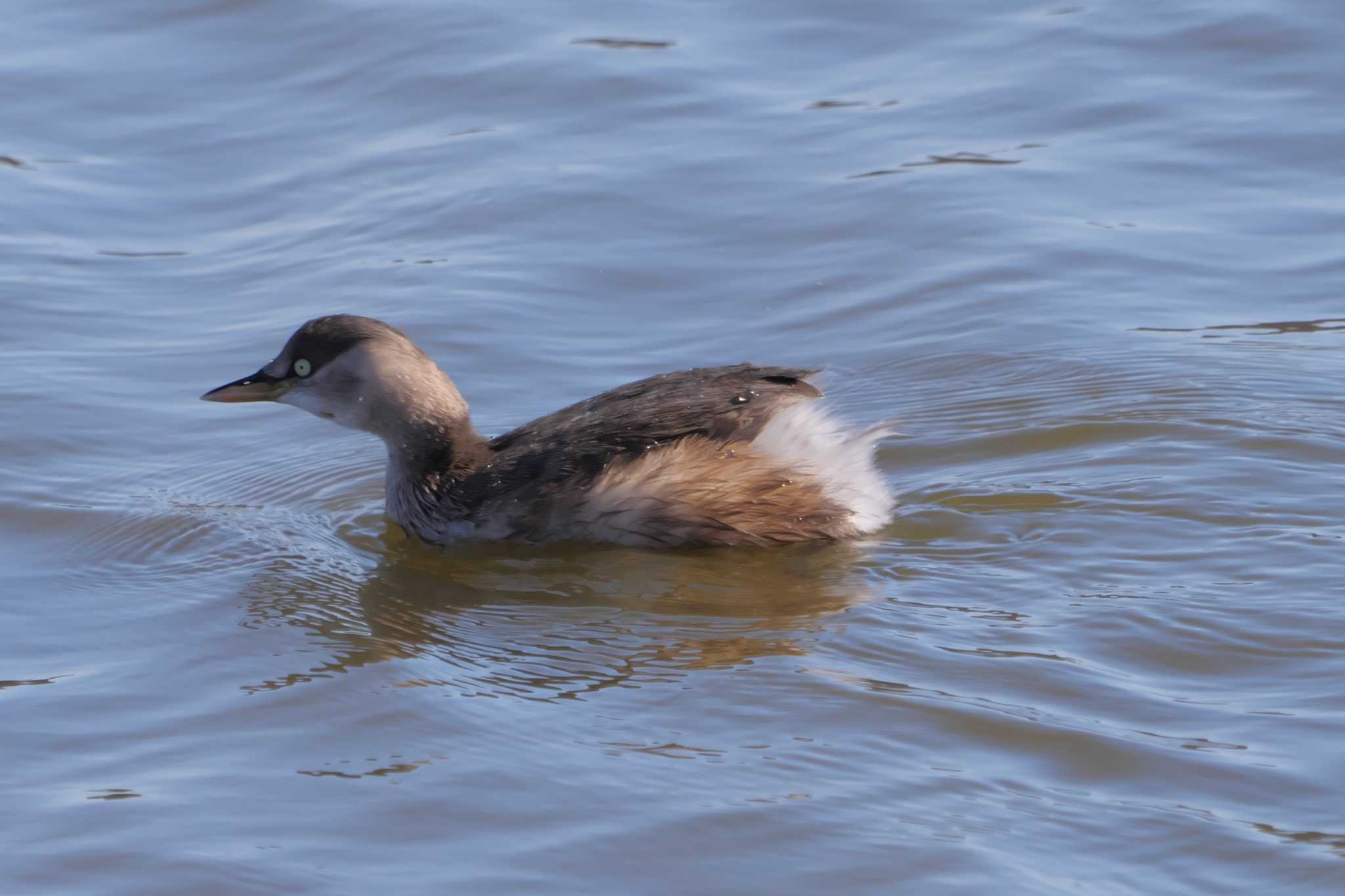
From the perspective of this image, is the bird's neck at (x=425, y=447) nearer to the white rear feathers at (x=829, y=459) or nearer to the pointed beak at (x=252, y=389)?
the pointed beak at (x=252, y=389)

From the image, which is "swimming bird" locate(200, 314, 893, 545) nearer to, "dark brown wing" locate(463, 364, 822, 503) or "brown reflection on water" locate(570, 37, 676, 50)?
"dark brown wing" locate(463, 364, 822, 503)

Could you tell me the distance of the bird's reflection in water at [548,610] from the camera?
5453 mm

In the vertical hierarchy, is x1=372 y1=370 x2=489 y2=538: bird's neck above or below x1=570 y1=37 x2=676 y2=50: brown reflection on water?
below

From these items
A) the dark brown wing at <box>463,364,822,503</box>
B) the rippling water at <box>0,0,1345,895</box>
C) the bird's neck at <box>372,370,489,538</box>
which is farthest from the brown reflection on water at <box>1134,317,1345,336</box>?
the bird's neck at <box>372,370,489,538</box>

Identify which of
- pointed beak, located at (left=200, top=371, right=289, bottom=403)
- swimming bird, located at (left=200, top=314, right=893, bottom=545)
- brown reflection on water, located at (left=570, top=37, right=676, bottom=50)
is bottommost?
swimming bird, located at (left=200, top=314, right=893, bottom=545)

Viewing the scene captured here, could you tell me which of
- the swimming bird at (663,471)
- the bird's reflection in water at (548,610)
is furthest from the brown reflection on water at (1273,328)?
the bird's reflection in water at (548,610)

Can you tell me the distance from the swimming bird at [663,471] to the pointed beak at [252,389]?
14.5 inches

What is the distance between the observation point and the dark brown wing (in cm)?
630

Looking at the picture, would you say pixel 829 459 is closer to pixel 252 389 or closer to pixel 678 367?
pixel 678 367

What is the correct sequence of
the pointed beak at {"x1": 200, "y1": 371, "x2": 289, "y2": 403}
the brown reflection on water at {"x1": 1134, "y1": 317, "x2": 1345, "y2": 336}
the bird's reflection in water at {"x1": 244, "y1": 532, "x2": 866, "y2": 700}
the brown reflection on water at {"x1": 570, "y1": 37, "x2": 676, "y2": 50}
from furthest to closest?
1. the brown reflection on water at {"x1": 570, "y1": 37, "x2": 676, "y2": 50}
2. the brown reflection on water at {"x1": 1134, "y1": 317, "x2": 1345, "y2": 336}
3. the pointed beak at {"x1": 200, "y1": 371, "x2": 289, "y2": 403}
4. the bird's reflection in water at {"x1": 244, "y1": 532, "x2": 866, "y2": 700}

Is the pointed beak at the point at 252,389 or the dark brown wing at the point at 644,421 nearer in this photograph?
the dark brown wing at the point at 644,421

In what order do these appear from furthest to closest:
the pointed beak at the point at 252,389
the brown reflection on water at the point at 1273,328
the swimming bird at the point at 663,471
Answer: the brown reflection on water at the point at 1273,328 → the pointed beak at the point at 252,389 → the swimming bird at the point at 663,471

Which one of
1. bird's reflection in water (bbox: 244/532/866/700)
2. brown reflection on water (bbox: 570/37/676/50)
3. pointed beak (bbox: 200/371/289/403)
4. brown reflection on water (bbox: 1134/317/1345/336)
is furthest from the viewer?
brown reflection on water (bbox: 570/37/676/50)

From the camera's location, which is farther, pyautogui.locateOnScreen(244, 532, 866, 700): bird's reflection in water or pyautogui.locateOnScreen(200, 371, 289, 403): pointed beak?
pyautogui.locateOnScreen(200, 371, 289, 403): pointed beak
